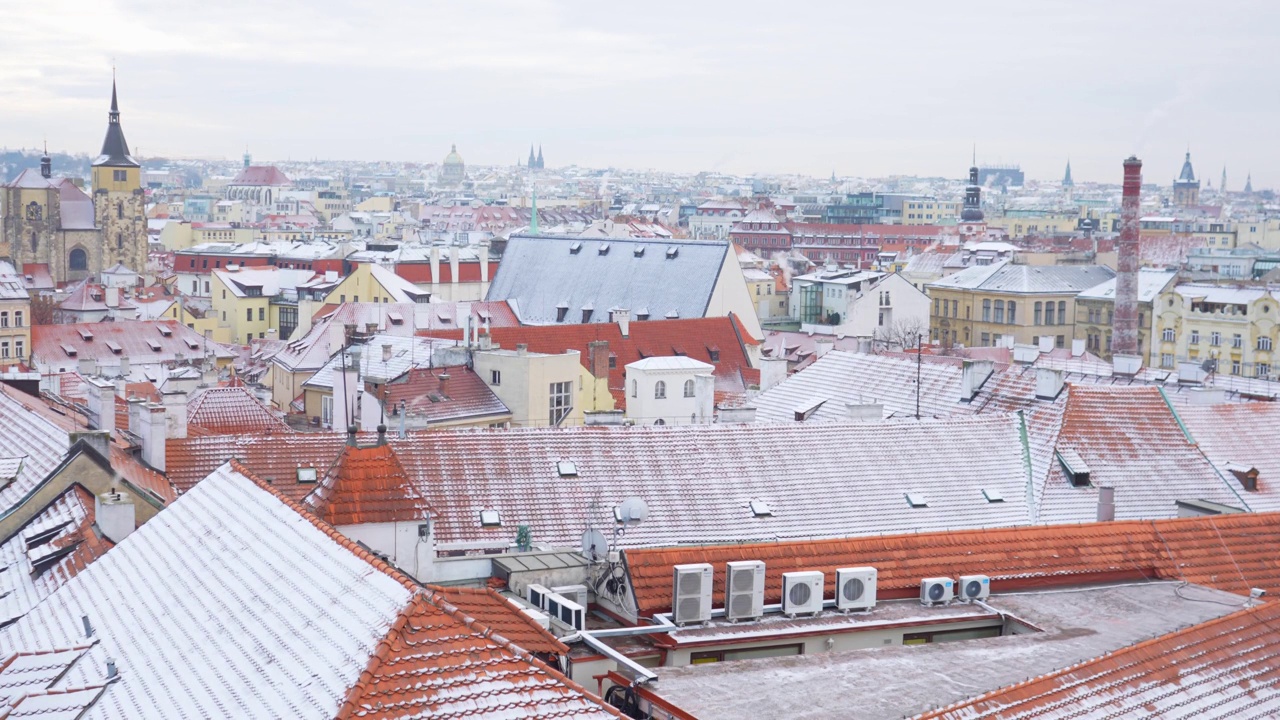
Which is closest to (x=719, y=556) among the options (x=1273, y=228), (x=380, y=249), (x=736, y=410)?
(x=736, y=410)

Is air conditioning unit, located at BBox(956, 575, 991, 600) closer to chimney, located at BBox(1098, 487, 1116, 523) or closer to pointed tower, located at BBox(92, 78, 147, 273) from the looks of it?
chimney, located at BBox(1098, 487, 1116, 523)

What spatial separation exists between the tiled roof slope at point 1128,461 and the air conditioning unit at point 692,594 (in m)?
13.5

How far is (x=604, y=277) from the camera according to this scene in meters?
72.8

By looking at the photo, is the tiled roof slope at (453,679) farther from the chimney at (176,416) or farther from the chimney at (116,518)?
the chimney at (176,416)

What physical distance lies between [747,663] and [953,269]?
97.0 meters

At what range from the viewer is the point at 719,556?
19.0 meters

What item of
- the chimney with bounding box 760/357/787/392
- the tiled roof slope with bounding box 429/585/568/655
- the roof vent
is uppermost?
the tiled roof slope with bounding box 429/585/568/655

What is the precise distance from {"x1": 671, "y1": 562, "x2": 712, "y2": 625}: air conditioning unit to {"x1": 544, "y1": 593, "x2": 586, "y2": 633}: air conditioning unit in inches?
54.3

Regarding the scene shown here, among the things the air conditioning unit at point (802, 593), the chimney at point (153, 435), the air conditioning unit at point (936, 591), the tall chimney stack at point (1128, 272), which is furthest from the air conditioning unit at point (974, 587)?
the tall chimney stack at point (1128, 272)

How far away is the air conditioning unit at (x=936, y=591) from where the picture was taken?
19359 millimetres

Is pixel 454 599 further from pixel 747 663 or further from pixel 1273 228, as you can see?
pixel 1273 228

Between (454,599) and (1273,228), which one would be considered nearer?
(454,599)

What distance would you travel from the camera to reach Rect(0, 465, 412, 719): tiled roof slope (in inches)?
505

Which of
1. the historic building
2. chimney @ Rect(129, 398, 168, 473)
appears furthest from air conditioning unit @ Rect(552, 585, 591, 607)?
the historic building
